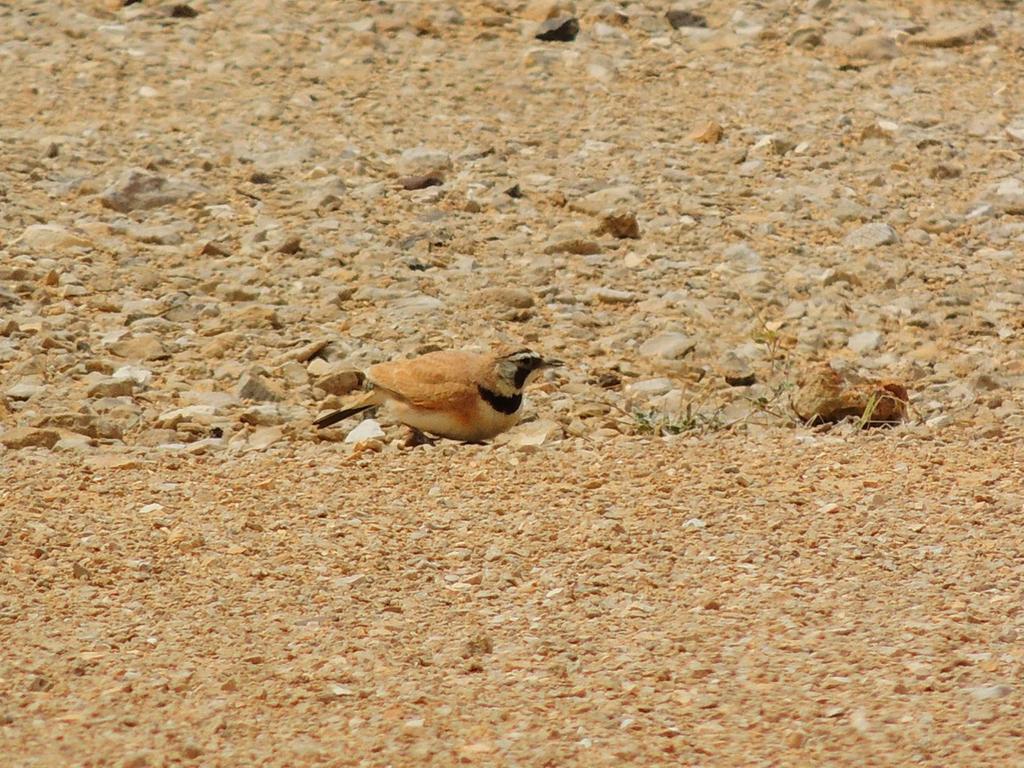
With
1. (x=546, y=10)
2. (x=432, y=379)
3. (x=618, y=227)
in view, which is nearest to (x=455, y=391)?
(x=432, y=379)

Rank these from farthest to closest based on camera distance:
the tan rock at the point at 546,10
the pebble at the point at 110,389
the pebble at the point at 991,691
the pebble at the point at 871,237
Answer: the tan rock at the point at 546,10
the pebble at the point at 871,237
the pebble at the point at 110,389
the pebble at the point at 991,691

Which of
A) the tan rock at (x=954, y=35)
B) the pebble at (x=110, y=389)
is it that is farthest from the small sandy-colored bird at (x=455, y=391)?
the tan rock at (x=954, y=35)

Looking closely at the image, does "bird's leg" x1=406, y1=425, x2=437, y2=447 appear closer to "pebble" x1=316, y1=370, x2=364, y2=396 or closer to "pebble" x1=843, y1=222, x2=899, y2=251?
"pebble" x1=316, y1=370, x2=364, y2=396

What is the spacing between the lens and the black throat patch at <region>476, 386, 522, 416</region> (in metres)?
6.17

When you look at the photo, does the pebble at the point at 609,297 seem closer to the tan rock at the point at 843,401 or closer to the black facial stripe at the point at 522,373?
the tan rock at the point at 843,401

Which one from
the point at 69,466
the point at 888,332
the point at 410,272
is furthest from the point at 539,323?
the point at 69,466

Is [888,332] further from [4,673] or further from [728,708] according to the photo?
[4,673]

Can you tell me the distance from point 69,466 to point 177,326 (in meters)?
1.66

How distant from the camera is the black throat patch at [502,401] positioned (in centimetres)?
617

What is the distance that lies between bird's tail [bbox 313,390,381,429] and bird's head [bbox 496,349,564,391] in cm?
48

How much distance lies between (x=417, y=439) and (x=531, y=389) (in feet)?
2.39

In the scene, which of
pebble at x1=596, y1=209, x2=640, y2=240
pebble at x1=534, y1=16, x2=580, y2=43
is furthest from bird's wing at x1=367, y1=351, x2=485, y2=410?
pebble at x1=534, y1=16, x2=580, y2=43

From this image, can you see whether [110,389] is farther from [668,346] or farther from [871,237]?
[871,237]

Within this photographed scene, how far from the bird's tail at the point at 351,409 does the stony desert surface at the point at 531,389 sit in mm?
61
